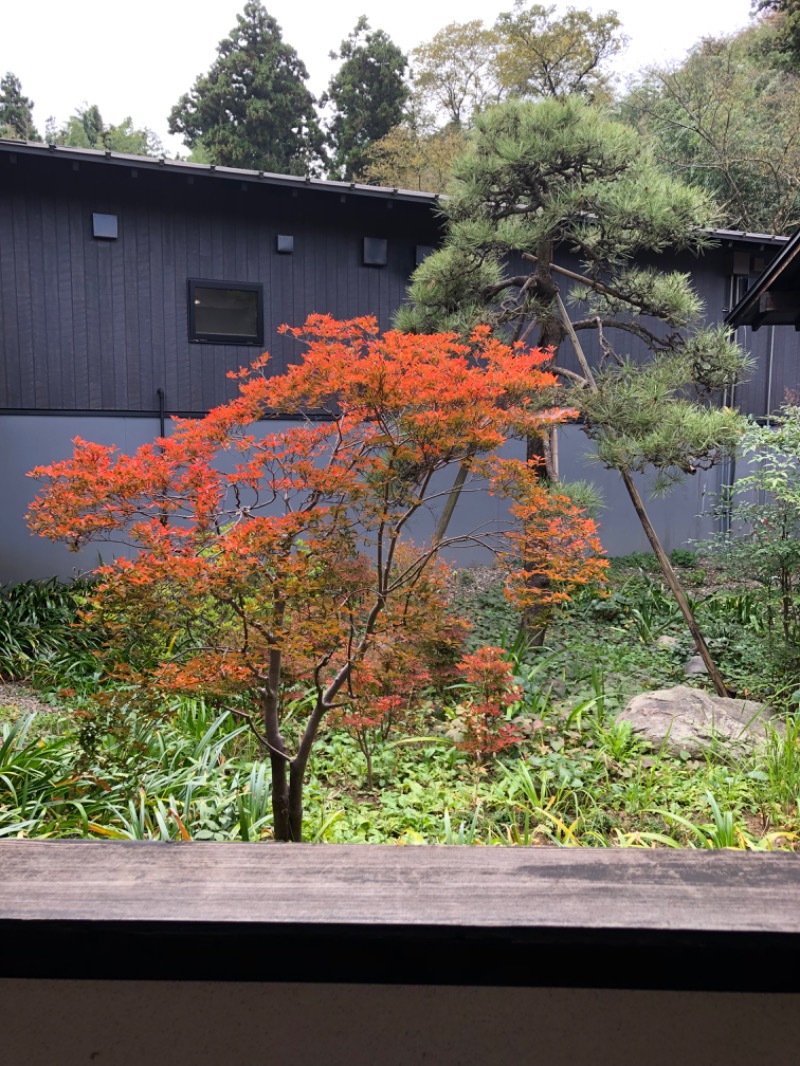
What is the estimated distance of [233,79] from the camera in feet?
70.0

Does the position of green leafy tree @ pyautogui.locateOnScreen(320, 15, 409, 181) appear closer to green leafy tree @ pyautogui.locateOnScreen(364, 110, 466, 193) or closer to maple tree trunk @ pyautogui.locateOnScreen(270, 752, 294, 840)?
green leafy tree @ pyautogui.locateOnScreen(364, 110, 466, 193)

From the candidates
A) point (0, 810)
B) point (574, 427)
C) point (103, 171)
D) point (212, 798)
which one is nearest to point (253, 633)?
point (212, 798)

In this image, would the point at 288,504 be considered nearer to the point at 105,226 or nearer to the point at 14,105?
the point at 105,226

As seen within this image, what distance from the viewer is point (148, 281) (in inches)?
307

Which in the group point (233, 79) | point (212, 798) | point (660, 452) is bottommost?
point (212, 798)

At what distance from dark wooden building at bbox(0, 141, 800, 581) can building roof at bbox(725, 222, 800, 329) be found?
334 cm

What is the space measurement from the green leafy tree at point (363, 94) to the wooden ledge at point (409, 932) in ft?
70.2

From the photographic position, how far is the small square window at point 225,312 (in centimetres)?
797

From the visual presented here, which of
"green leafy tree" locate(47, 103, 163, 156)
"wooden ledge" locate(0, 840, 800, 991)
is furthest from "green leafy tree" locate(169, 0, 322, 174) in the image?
"wooden ledge" locate(0, 840, 800, 991)

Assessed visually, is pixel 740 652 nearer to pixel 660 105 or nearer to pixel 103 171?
pixel 103 171

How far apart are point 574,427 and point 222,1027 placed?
907 centimetres

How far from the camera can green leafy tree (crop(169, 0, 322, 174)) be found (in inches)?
798

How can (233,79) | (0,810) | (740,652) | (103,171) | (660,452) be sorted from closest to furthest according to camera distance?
(0,810), (660,452), (740,652), (103,171), (233,79)

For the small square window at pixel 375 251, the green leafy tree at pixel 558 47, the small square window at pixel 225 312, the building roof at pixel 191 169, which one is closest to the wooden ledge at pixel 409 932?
the building roof at pixel 191 169
